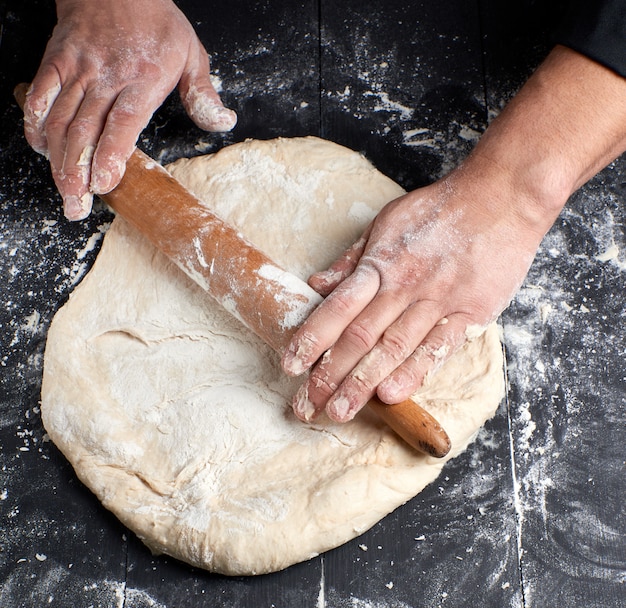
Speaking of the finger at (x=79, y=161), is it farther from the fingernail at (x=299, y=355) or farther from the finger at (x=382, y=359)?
the finger at (x=382, y=359)

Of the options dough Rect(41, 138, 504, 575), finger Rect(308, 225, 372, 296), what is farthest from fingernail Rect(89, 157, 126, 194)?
finger Rect(308, 225, 372, 296)

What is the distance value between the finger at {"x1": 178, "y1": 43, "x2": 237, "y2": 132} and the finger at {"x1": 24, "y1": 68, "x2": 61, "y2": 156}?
0.34 metres

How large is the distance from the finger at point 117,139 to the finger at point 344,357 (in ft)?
2.33

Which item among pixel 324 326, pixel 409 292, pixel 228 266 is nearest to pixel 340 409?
pixel 324 326

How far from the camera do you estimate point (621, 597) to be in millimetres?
1579

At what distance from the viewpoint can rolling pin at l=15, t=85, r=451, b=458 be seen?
139 cm

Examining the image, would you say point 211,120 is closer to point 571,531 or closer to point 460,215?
point 460,215

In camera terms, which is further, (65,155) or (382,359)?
(65,155)

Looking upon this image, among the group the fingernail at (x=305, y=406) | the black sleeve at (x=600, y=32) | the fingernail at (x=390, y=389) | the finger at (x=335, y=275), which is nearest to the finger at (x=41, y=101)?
the finger at (x=335, y=275)

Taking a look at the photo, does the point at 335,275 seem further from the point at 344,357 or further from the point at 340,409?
the point at 340,409

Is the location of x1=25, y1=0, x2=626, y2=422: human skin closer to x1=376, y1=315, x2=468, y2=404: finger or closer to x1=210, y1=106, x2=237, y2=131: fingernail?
x1=376, y1=315, x2=468, y2=404: finger

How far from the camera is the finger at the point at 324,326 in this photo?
139 cm

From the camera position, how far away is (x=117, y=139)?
1.65 metres

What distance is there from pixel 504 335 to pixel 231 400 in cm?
A: 77
